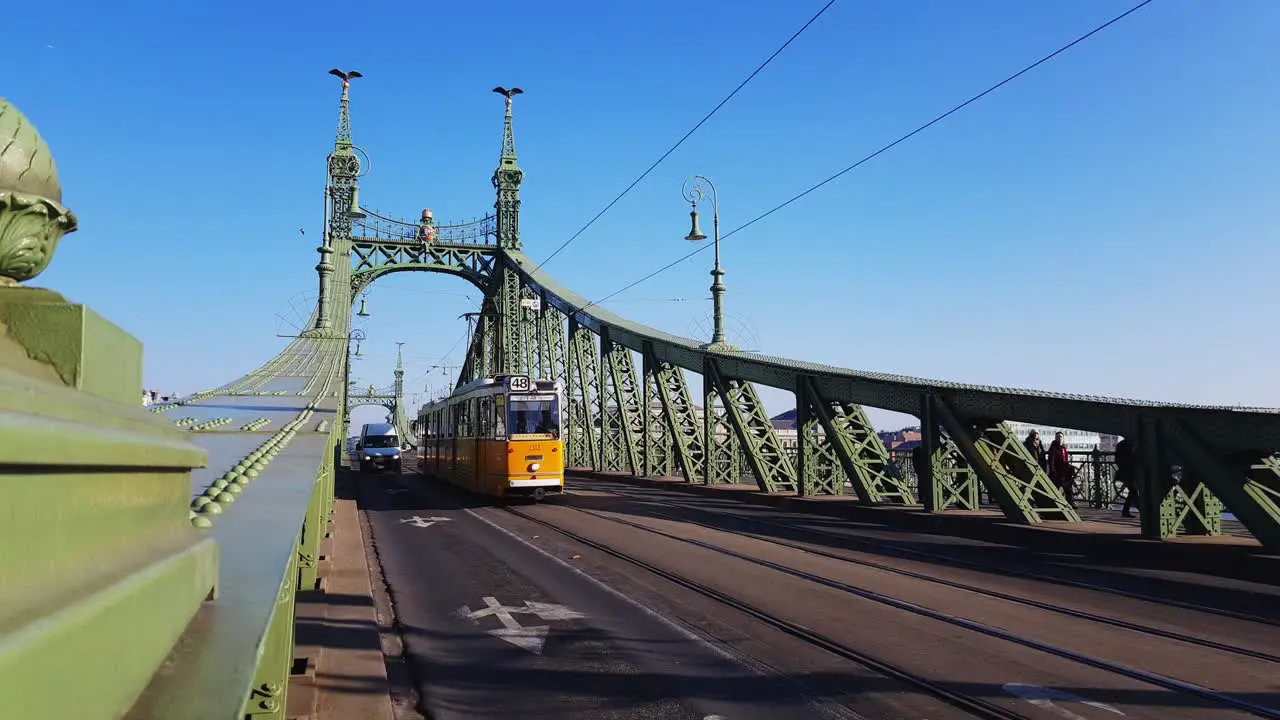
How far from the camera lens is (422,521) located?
667 inches

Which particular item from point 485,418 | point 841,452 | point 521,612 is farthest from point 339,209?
point 521,612

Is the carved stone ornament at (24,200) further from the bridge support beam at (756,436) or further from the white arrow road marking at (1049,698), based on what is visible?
the bridge support beam at (756,436)

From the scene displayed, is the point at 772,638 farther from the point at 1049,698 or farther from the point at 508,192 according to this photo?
the point at 508,192

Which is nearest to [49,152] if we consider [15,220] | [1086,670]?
[15,220]

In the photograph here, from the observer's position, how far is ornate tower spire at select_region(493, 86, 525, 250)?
51.8 m

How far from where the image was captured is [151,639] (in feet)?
4.27

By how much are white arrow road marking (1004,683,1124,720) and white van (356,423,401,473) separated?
38.0 m

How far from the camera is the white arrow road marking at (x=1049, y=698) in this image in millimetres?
4930

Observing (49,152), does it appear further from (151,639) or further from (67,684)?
(67,684)

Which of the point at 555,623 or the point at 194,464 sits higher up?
the point at 194,464

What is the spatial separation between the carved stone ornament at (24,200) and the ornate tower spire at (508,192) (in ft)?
166

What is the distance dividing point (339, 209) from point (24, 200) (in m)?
44.2

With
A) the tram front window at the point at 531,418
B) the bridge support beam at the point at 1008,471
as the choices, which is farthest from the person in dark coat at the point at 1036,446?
the tram front window at the point at 531,418

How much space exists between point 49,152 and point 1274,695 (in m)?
6.60
